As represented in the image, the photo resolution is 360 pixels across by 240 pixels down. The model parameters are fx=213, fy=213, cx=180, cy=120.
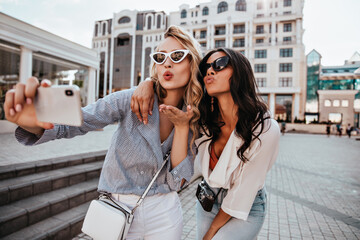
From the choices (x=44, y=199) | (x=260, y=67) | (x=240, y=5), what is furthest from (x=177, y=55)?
(x=240, y=5)

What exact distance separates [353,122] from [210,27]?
1385 inches

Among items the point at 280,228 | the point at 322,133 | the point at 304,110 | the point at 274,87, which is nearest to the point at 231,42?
the point at 274,87

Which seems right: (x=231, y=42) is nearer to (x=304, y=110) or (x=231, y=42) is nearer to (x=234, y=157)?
(x=304, y=110)

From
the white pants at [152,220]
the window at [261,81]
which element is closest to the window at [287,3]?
the window at [261,81]

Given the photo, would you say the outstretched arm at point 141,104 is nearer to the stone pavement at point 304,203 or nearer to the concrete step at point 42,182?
the stone pavement at point 304,203

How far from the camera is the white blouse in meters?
1.62

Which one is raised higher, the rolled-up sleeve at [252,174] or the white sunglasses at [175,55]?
the white sunglasses at [175,55]

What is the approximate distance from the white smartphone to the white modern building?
31.0 feet

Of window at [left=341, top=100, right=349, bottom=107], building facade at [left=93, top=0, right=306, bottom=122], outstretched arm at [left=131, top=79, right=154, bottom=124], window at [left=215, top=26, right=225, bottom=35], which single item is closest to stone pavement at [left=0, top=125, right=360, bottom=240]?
outstretched arm at [left=131, top=79, right=154, bottom=124]

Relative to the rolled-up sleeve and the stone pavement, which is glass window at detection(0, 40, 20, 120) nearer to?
the stone pavement

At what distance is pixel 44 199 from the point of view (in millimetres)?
3355

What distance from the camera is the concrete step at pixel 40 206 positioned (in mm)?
2801

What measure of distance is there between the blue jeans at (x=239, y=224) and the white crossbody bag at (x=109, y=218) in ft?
2.50

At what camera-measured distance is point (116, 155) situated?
1447 mm
